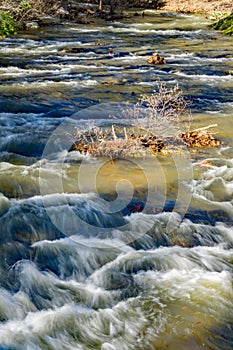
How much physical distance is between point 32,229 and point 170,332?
284cm

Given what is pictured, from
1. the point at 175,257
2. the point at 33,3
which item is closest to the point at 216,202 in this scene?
the point at 175,257

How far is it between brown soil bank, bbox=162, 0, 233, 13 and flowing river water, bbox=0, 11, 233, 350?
96.3ft

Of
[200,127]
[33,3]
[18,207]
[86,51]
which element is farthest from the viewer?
[33,3]

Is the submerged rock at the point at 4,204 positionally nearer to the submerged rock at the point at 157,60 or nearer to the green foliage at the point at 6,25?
the submerged rock at the point at 157,60

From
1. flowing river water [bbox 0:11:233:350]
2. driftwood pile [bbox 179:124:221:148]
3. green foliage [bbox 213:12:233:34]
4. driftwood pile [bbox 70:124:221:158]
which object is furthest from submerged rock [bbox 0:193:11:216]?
green foliage [bbox 213:12:233:34]

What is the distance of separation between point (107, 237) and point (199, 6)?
130 ft

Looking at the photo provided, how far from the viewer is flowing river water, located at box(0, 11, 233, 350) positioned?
15.8 feet

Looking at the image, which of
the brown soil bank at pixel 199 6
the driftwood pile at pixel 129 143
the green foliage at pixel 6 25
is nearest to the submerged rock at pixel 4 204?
the driftwood pile at pixel 129 143

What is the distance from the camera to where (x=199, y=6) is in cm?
4112

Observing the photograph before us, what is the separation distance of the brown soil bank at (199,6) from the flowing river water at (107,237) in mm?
29338

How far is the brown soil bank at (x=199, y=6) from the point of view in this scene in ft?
128

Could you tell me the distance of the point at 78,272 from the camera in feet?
18.9

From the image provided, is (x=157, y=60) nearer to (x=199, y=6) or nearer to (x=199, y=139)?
(x=199, y=139)

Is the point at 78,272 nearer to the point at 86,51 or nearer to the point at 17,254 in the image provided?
the point at 17,254
